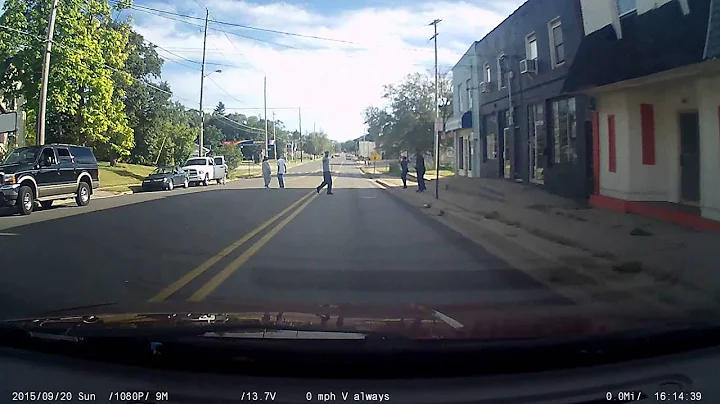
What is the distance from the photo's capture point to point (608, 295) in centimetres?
715

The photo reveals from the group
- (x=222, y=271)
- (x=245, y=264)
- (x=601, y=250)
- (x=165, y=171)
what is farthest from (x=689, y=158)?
(x=165, y=171)

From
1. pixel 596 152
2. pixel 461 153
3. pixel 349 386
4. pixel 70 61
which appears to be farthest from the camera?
pixel 461 153

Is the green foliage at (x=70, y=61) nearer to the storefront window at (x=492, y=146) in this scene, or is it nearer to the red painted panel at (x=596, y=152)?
the storefront window at (x=492, y=146)

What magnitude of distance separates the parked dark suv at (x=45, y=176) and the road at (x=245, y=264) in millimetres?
2437

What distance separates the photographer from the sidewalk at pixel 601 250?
7418mm

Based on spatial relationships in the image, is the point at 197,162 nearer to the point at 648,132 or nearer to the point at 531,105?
the point at 531,105

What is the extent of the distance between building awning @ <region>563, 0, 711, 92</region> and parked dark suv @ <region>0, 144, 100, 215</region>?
15.6m

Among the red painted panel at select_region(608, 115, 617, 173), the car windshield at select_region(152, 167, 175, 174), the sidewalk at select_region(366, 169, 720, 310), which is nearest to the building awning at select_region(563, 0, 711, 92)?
the red painted panel at select_region(608, 115, 617, 173)

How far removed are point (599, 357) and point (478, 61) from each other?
30.2 meters

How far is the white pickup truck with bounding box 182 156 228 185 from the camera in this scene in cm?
4050

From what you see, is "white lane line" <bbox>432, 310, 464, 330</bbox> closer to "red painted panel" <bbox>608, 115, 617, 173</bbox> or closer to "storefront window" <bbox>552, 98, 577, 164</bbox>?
"red painted panel" <bbox>608, 115, 617, 173</bbox>

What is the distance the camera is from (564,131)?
2061 cm

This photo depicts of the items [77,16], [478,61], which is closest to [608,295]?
[478,61]

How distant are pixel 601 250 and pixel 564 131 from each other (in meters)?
11.2
